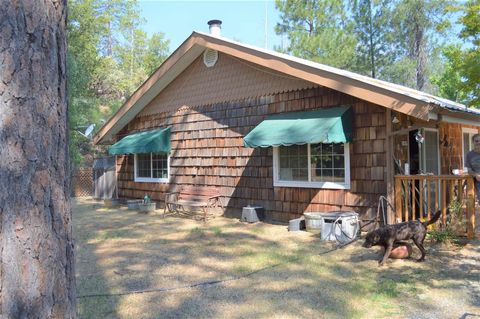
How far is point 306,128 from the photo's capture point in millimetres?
7699

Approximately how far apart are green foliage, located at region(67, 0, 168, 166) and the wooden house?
331 cm

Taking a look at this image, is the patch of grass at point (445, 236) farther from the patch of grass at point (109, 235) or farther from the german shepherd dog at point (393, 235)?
the patch of grass at point (109, 235)

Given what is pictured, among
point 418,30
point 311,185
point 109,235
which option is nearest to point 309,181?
point 311,185

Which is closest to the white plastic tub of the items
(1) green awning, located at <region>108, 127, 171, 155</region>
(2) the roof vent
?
(2) the roof vent

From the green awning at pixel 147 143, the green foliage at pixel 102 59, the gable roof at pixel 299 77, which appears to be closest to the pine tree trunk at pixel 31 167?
the gable roof at pixel 299 77

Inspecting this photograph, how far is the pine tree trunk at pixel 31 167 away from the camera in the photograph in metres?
1.84

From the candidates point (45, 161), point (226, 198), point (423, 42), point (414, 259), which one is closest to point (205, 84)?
point (226, 198)

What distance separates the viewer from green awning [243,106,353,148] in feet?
23.9

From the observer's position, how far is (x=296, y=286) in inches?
187

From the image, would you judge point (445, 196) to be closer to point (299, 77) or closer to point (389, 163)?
point (389, 163)

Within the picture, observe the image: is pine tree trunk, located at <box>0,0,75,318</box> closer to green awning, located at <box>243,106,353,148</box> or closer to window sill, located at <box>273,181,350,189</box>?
green awning, located at <box>243,106,353,148</box>

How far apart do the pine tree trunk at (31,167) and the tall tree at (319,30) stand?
2326 cm

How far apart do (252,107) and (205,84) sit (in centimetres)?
185

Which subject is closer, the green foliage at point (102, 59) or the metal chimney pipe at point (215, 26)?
the metal chimney pipe at point (215, 26)
